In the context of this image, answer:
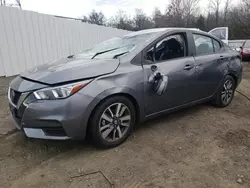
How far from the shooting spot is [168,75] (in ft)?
10.5

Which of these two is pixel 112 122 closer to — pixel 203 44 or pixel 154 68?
pixel 154 68

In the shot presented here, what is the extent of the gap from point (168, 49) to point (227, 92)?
5.63 feet

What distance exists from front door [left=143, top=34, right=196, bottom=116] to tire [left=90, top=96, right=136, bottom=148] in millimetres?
310

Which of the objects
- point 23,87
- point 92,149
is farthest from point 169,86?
point 23,87

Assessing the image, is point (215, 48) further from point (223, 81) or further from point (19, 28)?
point (19, 28)

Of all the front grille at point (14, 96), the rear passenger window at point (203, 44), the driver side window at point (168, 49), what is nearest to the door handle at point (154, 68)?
the driver side window at point (168, 49)

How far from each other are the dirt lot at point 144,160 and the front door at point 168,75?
42cm

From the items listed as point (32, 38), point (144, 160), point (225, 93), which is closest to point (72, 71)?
point (144, 160)

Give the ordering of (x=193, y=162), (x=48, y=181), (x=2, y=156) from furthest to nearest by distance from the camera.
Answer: (x=2, y=156), (x=193, y=162), (x=48, y=181)

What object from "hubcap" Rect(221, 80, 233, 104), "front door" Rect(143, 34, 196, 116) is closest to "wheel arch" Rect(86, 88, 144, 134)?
"front door" Rect(143, 34, 196, 116)

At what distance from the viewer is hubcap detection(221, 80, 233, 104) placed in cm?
427

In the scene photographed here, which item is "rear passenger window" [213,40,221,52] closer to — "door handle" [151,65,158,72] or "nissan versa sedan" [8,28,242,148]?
"nissan versa sedan" [8,28,242,148]

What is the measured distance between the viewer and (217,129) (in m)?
3.42

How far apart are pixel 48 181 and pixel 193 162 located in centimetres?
151
